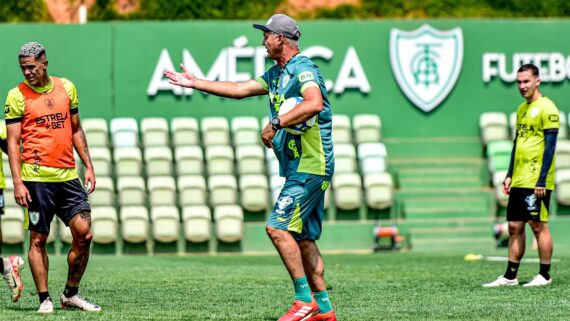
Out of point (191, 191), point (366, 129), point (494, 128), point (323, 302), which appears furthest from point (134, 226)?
point (323, 302)

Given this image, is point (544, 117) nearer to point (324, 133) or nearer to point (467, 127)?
point (324, 133)

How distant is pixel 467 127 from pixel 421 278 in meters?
9.81

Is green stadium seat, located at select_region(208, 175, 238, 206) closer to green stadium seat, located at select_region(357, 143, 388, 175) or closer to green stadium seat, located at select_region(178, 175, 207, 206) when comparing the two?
green stadium seat, located at select_region(178, 175, 207, 206)

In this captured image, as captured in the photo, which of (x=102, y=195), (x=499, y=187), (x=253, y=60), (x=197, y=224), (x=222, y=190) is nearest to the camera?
(x=197, y=224)

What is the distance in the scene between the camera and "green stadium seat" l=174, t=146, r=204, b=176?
19719mm

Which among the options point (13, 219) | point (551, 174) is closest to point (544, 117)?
point (551, 174)

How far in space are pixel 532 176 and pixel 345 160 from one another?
8717mm

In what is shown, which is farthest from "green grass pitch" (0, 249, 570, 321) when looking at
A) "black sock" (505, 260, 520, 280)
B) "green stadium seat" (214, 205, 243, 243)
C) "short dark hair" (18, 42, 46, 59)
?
"green stadium seat" (214, 205, 243, 243)

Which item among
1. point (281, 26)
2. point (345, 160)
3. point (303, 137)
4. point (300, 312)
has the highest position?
point (281, 26)

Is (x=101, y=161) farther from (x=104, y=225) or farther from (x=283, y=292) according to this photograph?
(x=283, y=292)

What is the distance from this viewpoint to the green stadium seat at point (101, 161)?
63.6 feet

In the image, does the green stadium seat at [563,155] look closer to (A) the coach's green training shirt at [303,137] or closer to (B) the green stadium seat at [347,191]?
(B) the green stadium seat at [347,191]

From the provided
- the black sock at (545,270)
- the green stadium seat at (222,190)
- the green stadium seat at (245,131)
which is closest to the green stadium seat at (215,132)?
the green stadium seat at (245,131)

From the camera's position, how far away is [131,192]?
19141 mm
